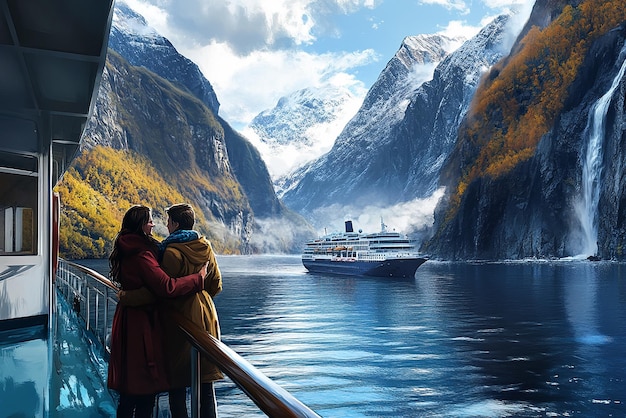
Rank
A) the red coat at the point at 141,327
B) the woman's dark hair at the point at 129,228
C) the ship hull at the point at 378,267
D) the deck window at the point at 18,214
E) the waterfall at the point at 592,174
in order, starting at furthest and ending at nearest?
the waterfall at the point at 592,174 < the ship hull at the point at 378,267 < the deck window at the point at 18,214 < the woman's dark hair at the point at 129,228 < the red coat at the point at 141,327

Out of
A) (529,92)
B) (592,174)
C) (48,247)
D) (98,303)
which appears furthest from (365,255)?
(98,303)

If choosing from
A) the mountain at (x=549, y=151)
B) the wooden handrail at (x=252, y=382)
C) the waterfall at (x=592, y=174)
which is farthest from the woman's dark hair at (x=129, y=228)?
the waterfall at (x=592, y=174)

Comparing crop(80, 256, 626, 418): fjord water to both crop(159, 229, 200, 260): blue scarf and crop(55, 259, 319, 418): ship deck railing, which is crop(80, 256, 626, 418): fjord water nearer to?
crop(55, 259, 319, 418): ship deck railing

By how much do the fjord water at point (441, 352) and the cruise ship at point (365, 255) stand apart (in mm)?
27686

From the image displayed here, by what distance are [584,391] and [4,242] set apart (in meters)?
14.4

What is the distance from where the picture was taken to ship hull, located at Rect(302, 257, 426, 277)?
67.6m

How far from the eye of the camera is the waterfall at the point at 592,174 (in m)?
70.8

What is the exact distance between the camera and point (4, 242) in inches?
353

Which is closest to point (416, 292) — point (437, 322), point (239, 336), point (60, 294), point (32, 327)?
point (437, 322)

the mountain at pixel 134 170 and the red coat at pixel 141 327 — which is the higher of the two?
the mountain at pixel 134 170

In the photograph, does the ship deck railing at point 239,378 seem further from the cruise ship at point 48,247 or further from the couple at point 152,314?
the couple at point 152,314

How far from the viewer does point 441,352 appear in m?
20.6

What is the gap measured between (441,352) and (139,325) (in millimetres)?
19057

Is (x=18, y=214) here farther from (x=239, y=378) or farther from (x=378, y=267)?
(x=378, y=267)
